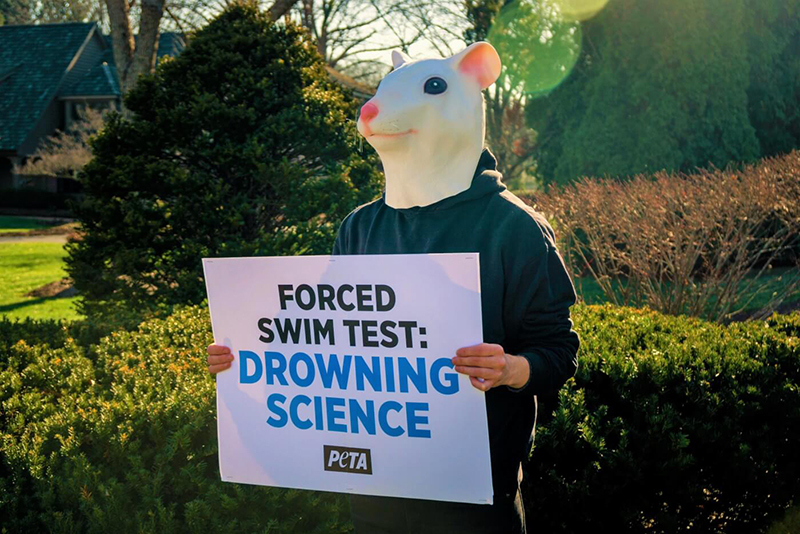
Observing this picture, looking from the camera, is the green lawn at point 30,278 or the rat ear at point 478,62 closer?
the rat ear at point 478,62

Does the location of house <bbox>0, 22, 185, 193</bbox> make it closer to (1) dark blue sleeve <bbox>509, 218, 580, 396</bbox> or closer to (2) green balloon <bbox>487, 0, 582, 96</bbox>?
(2) green balloon <bbox>487, 0, 582, 96</bbox>

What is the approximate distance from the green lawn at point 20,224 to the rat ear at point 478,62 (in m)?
22.1

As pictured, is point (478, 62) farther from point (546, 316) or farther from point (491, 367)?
point (491, 367)

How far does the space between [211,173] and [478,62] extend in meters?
4.86

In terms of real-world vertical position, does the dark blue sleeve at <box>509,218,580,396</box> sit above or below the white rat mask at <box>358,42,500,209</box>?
below

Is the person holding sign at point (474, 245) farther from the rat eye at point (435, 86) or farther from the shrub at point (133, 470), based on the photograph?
the shrub at point (133, 470)

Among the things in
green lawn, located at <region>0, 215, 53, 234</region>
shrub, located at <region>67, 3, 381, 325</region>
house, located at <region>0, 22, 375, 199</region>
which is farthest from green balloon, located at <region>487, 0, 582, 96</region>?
house, located at <region>0, 22, 375, 199</region>

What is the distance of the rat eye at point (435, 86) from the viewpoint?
2098 millimetres

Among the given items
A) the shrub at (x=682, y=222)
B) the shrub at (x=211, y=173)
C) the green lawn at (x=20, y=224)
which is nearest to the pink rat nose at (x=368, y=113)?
the shrub at (x=211, y=173)

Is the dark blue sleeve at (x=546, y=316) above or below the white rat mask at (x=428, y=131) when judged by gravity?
below

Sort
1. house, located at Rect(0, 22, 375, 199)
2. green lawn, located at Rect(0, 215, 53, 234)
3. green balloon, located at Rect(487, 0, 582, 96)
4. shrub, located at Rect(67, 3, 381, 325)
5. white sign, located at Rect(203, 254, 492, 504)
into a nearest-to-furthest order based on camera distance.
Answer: white sign, located at Rect(203, 254, 492, 504) < shrub, located at Rect(67, 3, 381, 325) < green balloon, located at Rect(487, 0, 582, 96) < green lawn, located at Rect(0, 215, 53, 234) < house, located at Rect(0, 22, 375, 199)

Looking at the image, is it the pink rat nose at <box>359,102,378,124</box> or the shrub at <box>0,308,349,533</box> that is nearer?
the pink rat nose at <box>359,102,378,124</box>

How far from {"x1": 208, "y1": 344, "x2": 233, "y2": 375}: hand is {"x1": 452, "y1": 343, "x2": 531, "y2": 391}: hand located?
0.76 meters

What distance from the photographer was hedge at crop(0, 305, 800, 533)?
2633 millimetres
